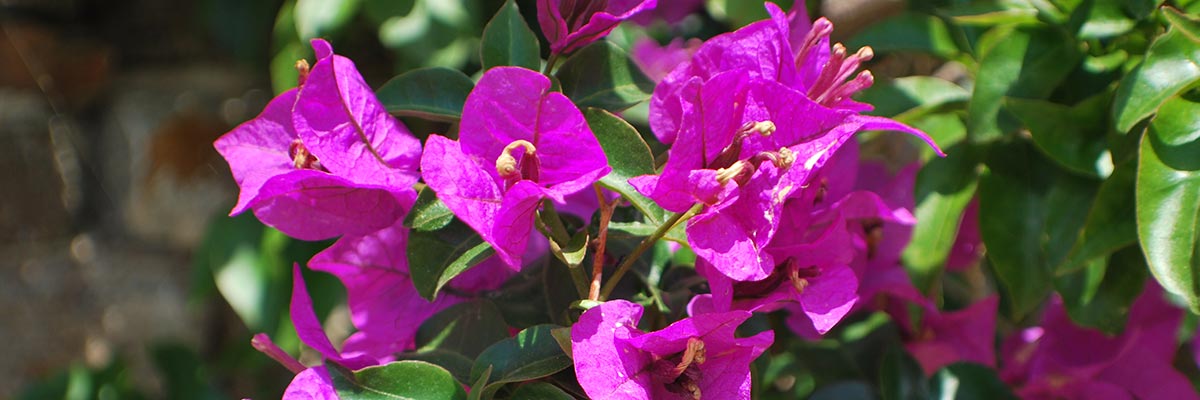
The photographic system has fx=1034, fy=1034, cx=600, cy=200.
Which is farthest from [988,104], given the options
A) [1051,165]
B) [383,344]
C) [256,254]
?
[256,254]

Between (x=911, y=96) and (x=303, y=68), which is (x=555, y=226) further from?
(x=911, y=96)

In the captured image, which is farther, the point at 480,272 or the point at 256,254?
the point at 256,254

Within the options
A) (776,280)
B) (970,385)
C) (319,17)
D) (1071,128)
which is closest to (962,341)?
A: (970,385)

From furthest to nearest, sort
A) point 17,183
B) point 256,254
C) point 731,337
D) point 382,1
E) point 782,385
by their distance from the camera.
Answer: point 17,183
point 256,254
point 382,1
point 782,385
point 731,337

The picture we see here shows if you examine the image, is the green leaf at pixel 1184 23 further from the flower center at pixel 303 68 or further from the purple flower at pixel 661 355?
the flower center at pixel 303 68

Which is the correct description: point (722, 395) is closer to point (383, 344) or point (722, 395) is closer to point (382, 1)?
point (383, 344)

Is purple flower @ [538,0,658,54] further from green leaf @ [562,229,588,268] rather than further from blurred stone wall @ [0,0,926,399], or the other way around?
blurred stone wall @ [0,0,926,399]
